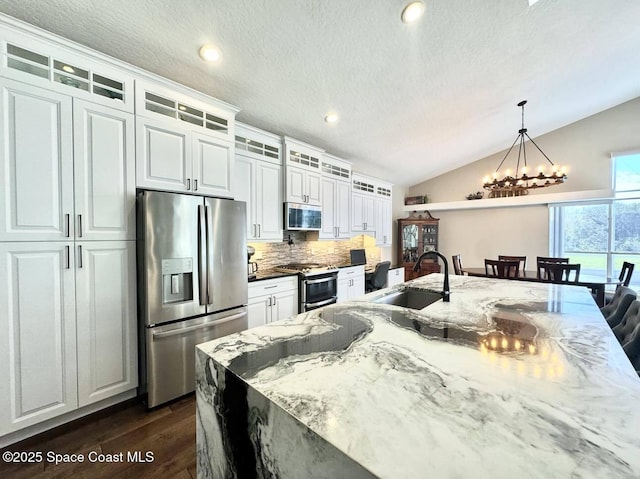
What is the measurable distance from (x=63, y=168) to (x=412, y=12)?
8.93ft

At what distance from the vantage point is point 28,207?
168 centimetres

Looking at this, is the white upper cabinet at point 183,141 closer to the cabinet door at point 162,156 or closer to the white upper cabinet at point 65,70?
the cabinet door at point 162,156

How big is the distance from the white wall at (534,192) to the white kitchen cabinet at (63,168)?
234 inches

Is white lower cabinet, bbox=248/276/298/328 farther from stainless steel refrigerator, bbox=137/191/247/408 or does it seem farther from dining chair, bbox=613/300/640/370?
dining chair, bbox=613/300/640/370

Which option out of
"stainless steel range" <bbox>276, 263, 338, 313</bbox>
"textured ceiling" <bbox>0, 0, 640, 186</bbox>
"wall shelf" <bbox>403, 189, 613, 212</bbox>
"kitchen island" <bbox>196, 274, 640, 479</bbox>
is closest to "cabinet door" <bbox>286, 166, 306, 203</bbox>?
"textured ceiling" <bbox>0, 0, 640, 186</bbox>

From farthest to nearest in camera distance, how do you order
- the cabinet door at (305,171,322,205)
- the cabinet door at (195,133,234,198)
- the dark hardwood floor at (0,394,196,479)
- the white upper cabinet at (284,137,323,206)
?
the cabinet door at (305,171,322,205) < the white upper cabinet at (284,137,323,206) < the cabinet door at (195,133,234,198) < the dark hardwood floor at (0,394,196,479)

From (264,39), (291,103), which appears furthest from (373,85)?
(264,39)

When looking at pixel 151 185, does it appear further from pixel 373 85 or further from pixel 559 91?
pixel 559 91

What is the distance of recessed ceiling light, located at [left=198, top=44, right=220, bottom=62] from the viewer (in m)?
2.06

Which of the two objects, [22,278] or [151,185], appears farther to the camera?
[151,185]

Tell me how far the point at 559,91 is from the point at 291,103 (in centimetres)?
373

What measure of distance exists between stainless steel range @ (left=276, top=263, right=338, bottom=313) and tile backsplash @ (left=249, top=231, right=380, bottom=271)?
172 millimetres

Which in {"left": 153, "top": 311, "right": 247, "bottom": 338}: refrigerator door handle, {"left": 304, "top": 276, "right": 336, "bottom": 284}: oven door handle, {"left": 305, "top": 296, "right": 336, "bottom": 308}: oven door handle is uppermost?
{"left": 304, "top": 276, "right": 336, "bottom": 284}: oven door handle

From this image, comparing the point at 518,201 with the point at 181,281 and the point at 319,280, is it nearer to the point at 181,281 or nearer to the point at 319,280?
the point at 319,280
